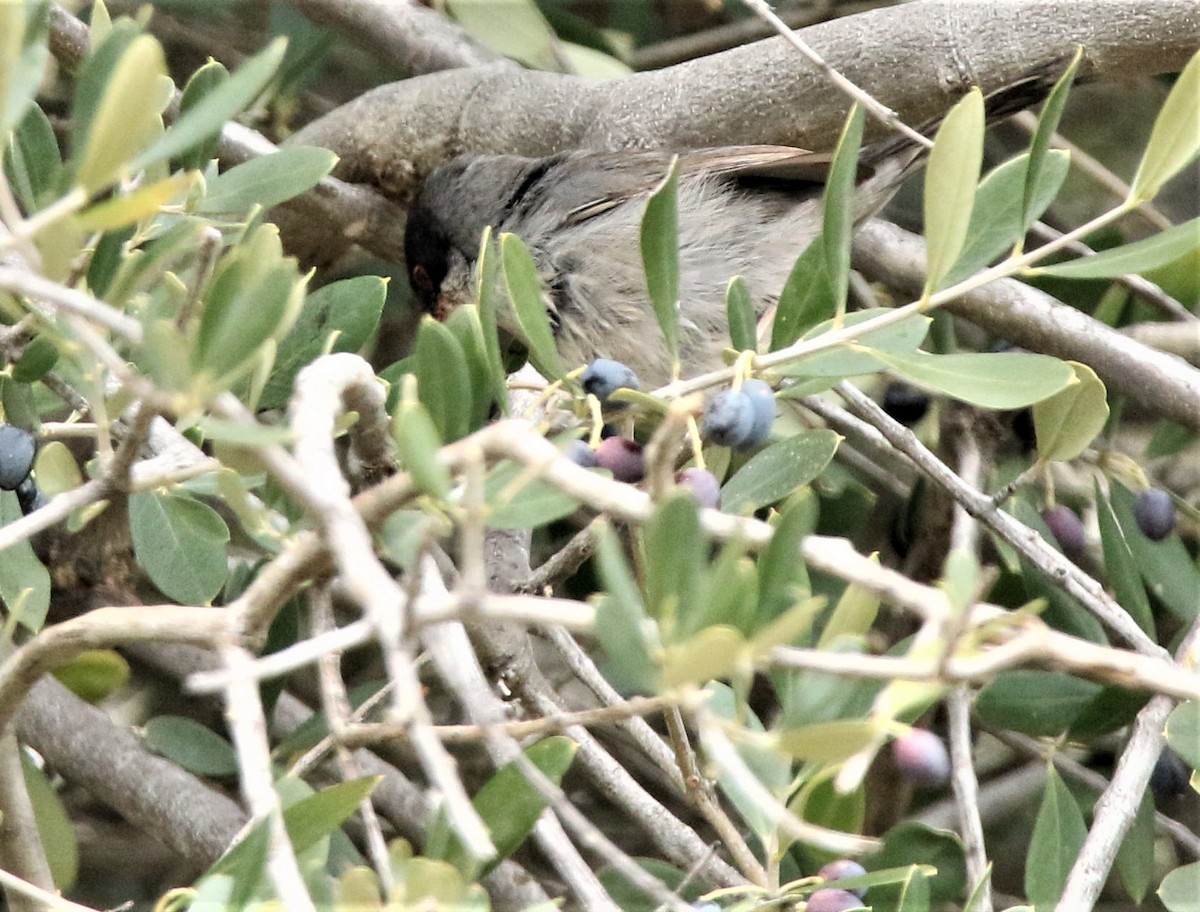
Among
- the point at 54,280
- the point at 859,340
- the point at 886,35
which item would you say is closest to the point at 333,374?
the point at 54,280

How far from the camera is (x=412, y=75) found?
3.67 m

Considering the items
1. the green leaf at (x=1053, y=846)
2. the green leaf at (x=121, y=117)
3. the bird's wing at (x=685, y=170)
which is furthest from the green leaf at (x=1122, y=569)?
the green leaf at (x=121, y=117)

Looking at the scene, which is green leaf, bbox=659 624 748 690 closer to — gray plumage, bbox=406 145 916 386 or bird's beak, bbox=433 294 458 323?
gray plumage, bbox=406 145 916 386

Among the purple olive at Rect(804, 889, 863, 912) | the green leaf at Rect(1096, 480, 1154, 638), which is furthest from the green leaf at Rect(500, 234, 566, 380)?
the green leaf at Rect(1096, 480, 1154, 638)

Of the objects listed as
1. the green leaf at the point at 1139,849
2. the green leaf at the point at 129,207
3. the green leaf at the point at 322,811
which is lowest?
the green leaf at the point at 1139,849

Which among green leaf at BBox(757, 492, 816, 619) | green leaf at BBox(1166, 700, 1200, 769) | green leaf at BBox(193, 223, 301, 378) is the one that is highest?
green leaf at BBox(193, 223, 301, 378)

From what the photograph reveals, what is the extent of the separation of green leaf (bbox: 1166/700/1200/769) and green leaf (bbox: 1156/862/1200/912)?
14cm

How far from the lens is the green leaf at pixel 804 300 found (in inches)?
72.2

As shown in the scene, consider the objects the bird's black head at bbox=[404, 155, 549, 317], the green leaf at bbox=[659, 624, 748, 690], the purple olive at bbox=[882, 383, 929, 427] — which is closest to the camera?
the green leaf at bbox=[659, 624, 748, 690]

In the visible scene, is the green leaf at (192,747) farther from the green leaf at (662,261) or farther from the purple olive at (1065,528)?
the purple olive at (1065,528)

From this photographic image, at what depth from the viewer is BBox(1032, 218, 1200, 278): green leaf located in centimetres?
157

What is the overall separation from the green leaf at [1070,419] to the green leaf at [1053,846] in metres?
0.53

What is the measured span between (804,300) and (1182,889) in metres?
0.89

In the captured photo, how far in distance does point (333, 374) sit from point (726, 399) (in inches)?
21.0
